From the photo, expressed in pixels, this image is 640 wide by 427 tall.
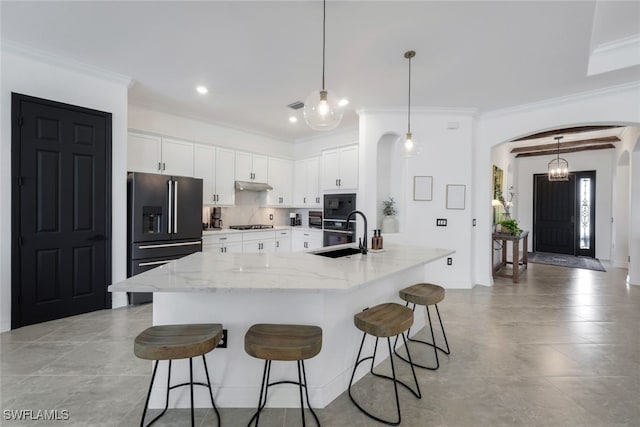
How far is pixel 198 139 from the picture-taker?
5.00 metres

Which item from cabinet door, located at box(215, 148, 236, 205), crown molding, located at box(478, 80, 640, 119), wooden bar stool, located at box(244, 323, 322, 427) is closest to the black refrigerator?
cabinet door, located at box(215, 148, 236, 205)

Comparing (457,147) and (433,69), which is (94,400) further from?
(457,147)

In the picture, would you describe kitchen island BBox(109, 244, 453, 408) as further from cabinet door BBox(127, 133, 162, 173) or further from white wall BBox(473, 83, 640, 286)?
white wall BBox(473, 83, 640, 286)

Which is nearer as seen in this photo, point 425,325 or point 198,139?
point 425,325

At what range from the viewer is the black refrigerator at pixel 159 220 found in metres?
3.69

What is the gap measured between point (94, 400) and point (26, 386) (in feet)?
1.92

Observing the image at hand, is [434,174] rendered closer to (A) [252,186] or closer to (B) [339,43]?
(B) [339,43]

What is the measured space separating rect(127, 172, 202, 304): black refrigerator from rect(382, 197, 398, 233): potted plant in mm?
2843

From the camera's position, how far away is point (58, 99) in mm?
3154

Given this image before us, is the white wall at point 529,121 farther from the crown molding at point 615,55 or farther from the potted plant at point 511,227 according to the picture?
the potted plant at point 511,227

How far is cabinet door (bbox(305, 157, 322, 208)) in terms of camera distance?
576 cm

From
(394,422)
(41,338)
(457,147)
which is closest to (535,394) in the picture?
(394,422)

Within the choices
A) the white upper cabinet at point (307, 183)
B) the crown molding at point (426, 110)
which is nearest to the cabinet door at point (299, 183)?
the white upper cabinet at point (307, 183)

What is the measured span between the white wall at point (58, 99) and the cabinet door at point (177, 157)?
780mm
